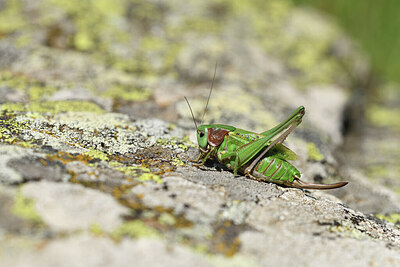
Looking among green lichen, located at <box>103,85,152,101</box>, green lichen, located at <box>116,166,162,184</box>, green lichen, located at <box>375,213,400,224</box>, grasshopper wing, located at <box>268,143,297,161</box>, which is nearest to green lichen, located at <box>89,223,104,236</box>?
green lichen, located at <box>116,166,162,184</box>

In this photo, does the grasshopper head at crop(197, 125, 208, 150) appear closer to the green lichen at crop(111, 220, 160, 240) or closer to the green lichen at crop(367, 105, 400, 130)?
the green lichen at crop(111, 220, 160, 240)

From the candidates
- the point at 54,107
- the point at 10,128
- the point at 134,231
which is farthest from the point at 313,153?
the point at 10,128

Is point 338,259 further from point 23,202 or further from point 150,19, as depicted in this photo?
point 150,19

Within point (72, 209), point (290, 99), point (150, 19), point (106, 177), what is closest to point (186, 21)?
point (150, 19)

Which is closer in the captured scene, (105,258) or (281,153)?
(105,258)

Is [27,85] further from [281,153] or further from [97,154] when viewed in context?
[281,153]

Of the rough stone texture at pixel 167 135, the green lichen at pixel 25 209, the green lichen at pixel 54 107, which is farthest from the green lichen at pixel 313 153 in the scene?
the green lichen at pixel 25 209

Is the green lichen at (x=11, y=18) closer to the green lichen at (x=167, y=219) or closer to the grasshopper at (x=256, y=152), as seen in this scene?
the grasshopper at (x=256, y=152)

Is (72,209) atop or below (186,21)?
below
